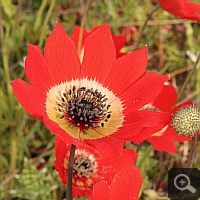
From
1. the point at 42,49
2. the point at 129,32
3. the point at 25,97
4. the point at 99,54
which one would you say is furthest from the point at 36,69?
the point at 129,32

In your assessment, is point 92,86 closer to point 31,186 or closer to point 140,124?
point 140,124

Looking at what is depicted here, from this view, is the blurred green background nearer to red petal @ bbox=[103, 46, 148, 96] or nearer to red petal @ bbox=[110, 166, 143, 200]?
red petal @ bbox=[103, 46, 148, 96]

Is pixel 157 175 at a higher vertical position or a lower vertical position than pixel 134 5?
lower

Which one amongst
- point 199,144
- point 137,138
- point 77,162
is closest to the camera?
point 137,138

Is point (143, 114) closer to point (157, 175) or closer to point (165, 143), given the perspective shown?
point (165, 143)

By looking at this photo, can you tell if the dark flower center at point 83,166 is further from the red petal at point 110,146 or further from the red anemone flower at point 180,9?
the red anemone flower at point 180,9

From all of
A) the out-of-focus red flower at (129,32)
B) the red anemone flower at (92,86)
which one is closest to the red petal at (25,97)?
the red anemone flower at (92,86)

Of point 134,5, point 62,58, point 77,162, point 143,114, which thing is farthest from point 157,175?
point 134,5
